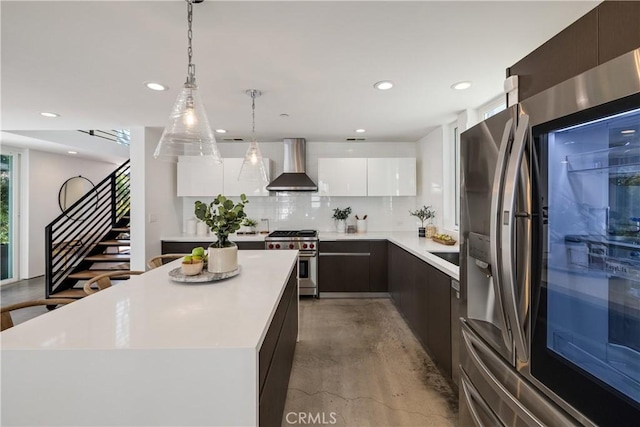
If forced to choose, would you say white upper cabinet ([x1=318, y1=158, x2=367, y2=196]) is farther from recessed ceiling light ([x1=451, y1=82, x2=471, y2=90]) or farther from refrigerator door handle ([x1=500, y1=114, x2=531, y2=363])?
refrigerator door handle ([x1=500, y1=114, x2=531, y2=363])

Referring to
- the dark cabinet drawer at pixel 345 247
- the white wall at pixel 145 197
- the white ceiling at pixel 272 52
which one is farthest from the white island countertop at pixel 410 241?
the white ceiling at pixel 272 52

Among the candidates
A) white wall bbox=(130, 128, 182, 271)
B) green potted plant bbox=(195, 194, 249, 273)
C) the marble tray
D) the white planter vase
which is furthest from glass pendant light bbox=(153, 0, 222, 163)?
white wall bbox=(130, 128, 182, 271)

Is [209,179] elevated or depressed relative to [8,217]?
elevated

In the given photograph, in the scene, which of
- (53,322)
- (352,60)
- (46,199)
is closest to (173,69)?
(352,60)

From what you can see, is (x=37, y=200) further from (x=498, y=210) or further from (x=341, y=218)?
(x=498, y=210)

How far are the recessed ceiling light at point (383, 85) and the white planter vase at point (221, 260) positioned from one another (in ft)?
5.87

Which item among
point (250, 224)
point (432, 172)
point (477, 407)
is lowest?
point (477, 407)

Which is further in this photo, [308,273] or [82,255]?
[82,255]

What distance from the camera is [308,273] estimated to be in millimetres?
4137

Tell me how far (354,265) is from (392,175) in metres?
1.50

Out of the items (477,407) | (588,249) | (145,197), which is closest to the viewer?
(588,249)

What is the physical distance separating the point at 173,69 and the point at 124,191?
13.1ft

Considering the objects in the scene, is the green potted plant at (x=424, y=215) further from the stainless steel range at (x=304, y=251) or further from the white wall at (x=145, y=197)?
the white wall at (x=145, y=197)

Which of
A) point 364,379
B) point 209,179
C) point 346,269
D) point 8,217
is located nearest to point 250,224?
point 209,179
